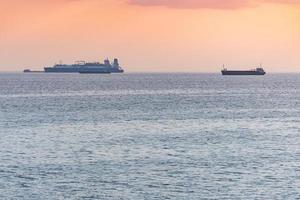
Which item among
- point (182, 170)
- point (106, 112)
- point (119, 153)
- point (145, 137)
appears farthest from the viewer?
point (106, 112)

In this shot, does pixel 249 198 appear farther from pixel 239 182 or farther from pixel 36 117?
pixel 36 117

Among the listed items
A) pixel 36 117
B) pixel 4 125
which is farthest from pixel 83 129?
pixel 36 117

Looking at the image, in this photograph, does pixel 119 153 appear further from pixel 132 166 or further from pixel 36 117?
pixel 36 117

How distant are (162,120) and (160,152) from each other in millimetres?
40928

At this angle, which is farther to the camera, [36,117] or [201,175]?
[36,117]

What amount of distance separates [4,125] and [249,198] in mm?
58707

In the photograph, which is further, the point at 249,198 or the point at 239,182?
the point at 239,182

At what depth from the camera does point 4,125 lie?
104m

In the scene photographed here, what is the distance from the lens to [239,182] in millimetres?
56375

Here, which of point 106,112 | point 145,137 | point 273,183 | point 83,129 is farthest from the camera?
point 106,112

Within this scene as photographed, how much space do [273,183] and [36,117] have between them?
2681 inches

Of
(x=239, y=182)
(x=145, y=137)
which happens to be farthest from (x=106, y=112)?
(x=239, y=182)

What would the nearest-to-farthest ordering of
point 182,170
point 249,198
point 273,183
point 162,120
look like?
1. point 249,198
2. point 273,183
3. point 182,170
4. point 162,120

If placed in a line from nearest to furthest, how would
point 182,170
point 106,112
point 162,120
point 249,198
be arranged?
point 249,198 < point 182,170 < point 162,120 < point 106,112
